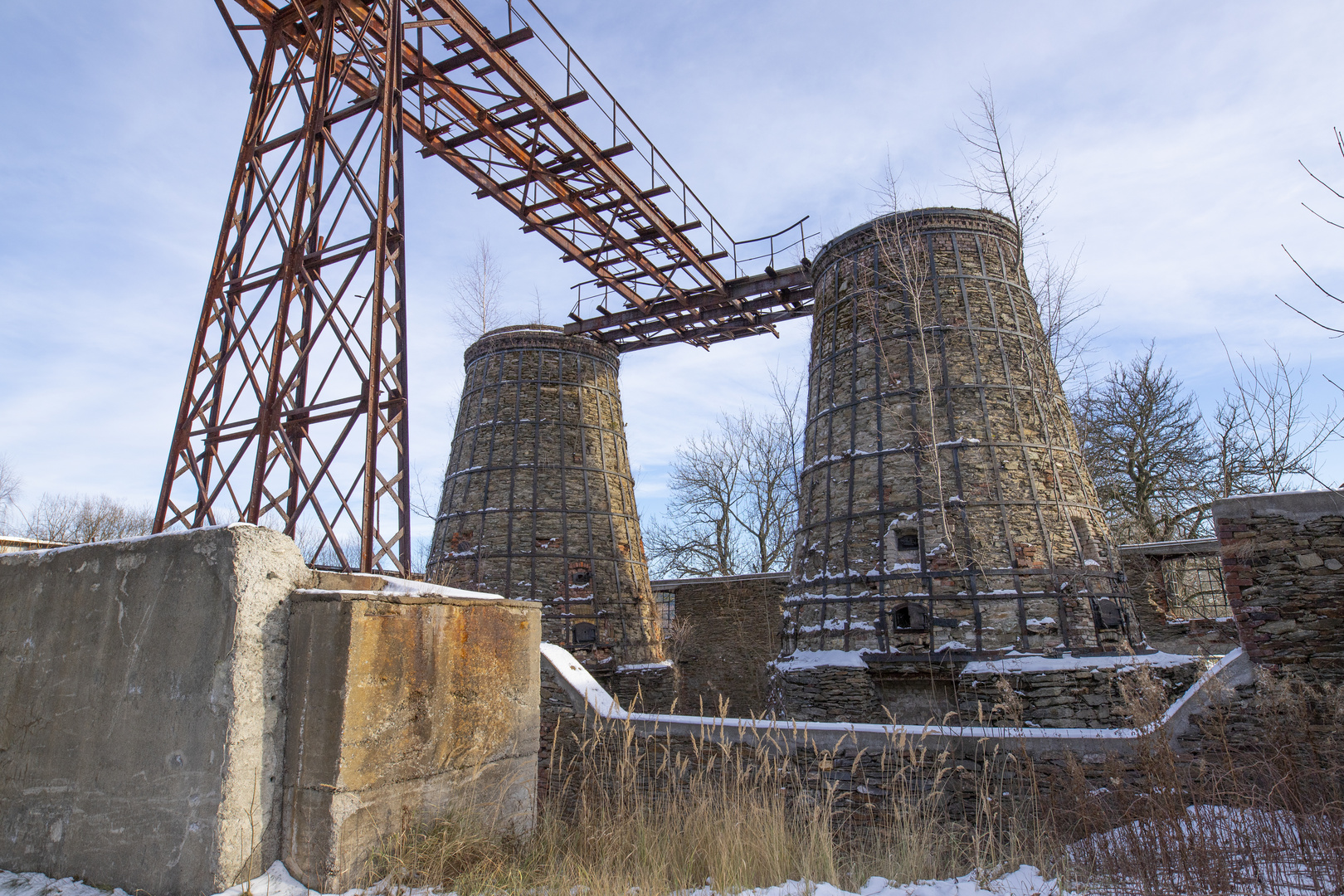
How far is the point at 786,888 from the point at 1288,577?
22.0 feet

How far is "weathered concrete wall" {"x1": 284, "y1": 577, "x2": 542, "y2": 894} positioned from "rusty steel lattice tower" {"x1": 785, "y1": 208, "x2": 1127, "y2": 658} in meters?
8.14

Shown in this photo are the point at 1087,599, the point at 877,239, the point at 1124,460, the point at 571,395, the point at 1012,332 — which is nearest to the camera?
the point at 1087,599

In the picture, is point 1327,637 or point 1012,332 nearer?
point 1327,637

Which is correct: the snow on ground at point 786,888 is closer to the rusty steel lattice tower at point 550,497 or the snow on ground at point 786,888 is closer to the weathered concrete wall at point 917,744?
the weathered concrete wall at point 917,744

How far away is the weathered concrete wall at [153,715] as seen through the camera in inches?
92.2

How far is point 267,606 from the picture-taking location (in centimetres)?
250

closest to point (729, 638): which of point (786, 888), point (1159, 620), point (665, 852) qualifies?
point (1159, 620)

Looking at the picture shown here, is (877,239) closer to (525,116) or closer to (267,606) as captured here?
(525,116)

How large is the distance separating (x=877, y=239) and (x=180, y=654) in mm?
12273

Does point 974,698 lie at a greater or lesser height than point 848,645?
lesser

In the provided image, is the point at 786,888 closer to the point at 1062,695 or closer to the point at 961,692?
the point at 961,692

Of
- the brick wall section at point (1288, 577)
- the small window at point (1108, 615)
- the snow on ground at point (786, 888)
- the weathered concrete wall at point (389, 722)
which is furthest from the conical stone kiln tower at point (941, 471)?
the weathered concrete wall at point (389, 722)

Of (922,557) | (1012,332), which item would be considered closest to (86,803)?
(922,557)

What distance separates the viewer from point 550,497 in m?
15.9
